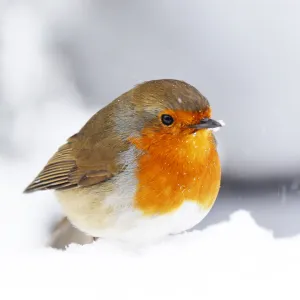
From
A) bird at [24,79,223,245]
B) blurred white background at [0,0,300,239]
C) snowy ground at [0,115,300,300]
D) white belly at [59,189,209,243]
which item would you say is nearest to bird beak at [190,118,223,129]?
bird at [24,79,223,245]

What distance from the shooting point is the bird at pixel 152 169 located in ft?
9.79

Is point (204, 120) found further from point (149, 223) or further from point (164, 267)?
point (164, 267)

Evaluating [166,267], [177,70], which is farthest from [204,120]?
[177,70]

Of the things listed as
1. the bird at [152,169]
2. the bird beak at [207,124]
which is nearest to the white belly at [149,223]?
the bird at [152,169]

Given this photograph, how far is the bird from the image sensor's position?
2.98 meters

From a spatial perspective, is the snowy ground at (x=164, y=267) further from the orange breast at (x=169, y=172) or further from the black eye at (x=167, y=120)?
the black eye at (x=167, y=120)

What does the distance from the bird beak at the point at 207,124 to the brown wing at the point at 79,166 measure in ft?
1.42

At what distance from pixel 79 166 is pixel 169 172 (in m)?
0.53

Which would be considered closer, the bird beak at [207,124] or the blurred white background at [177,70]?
the bird beak at [207,124]

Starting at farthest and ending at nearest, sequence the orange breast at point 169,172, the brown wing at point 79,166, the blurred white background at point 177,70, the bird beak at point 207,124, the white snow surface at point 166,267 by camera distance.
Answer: the blurred white background at point 177,70
the brown wing at point 79,166
the orange breast at point 169,172
the bird beak at point 207,124
the white snow surface at point 166,267

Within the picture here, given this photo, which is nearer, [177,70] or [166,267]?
[166,267]

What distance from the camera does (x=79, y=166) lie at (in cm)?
338

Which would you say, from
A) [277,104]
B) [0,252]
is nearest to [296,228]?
[277,104]

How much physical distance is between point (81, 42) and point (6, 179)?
1052mm
